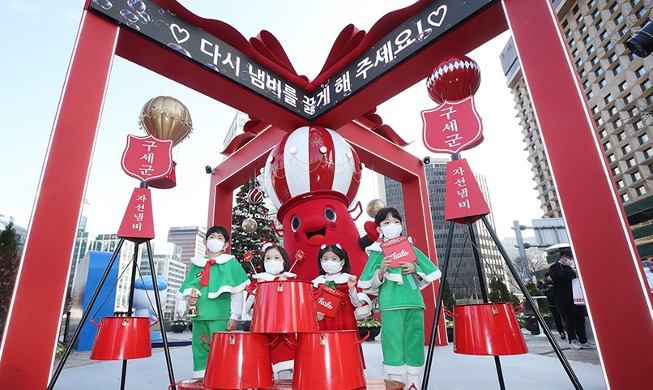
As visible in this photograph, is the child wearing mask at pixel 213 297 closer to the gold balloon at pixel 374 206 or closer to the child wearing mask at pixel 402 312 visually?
the child wearing mask at pixel 402 312

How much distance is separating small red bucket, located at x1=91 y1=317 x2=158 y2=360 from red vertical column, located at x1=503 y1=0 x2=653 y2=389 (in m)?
2.69

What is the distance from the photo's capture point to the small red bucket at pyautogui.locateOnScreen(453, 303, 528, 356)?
1.81 metres

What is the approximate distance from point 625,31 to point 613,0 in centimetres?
279

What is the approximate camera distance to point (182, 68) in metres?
3.48

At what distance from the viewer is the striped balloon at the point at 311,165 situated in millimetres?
4070

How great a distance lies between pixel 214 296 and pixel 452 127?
2.13 meters

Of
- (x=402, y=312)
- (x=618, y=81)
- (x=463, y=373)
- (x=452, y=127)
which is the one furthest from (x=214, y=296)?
(x=618, y=81)

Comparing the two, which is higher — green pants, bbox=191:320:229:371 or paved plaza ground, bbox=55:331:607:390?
green pants, bbox=191:320:229:371

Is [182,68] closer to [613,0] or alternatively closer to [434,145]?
[434,145]

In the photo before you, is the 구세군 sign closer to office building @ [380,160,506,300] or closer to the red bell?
the red bell

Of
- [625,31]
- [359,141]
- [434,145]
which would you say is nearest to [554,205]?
[625,31]

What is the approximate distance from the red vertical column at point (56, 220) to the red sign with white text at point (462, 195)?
247 centimetres

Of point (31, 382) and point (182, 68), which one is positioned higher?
point (182, 68)

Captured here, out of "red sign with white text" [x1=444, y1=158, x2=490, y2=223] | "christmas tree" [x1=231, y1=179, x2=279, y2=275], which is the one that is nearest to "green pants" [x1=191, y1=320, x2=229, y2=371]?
"red sign with white text" [x1=444, y1=158, x2=490, y2=223]
